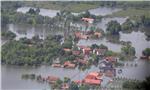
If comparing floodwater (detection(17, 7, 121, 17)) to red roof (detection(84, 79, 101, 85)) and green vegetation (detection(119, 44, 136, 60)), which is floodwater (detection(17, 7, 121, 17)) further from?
red roof (detection(84, 79, 101, 85))

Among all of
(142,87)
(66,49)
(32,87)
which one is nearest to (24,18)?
(66,49)

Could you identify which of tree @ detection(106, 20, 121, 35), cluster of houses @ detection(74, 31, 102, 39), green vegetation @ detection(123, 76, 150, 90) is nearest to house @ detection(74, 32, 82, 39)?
cluster of houses @ detection(74, 31, 102, 39)

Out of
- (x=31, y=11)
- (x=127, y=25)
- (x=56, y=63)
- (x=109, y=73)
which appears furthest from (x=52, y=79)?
(x=127, y=25)

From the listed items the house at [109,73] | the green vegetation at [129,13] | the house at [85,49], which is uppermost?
the green vegetation at [129,13]

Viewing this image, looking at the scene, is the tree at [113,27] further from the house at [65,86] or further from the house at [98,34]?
the house at [65,86]

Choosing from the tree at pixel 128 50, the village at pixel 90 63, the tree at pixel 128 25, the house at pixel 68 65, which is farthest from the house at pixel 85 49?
the tree at pixel 128 25

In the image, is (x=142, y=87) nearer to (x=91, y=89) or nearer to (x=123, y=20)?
(x=91, y=89)

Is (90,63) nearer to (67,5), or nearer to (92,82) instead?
(92,82)
